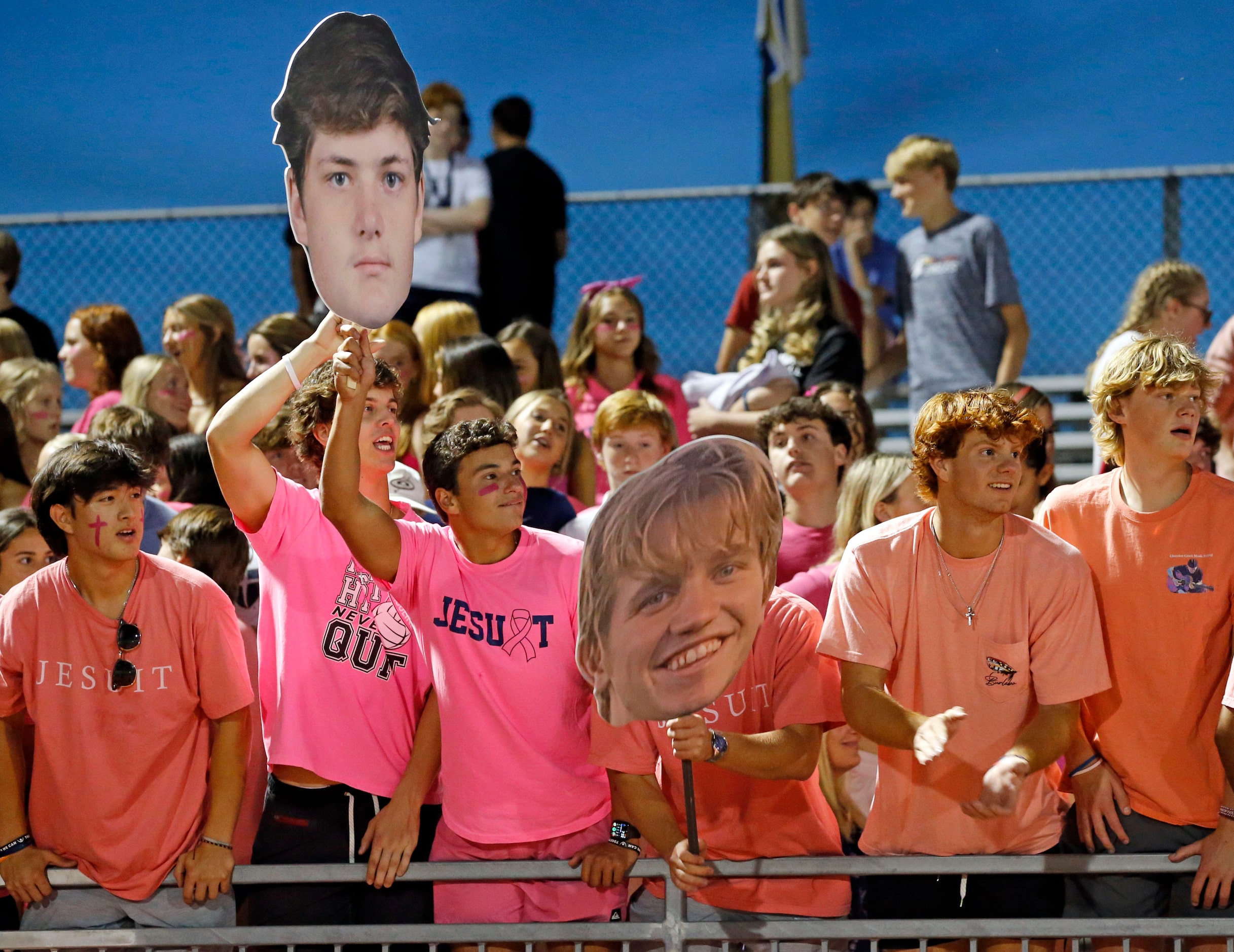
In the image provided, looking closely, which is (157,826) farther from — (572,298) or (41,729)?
(572,298)

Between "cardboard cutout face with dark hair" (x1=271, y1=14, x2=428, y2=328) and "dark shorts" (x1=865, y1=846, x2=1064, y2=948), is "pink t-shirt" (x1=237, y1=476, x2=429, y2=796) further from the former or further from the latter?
"dark shorts" (x1=865, y1=846, x2=1064, y2=948)

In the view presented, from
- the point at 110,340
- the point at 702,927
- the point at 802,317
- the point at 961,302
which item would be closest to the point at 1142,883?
Answer: the point at 702,927

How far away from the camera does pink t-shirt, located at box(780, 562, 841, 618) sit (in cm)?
333

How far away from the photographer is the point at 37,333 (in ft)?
20.1

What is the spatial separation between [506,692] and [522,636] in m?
0.12

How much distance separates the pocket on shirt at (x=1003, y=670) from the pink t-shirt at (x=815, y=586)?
0.59 metres

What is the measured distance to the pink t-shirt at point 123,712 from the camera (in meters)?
2.88

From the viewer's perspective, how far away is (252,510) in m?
2.81

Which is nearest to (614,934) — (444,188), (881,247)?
(444,188)

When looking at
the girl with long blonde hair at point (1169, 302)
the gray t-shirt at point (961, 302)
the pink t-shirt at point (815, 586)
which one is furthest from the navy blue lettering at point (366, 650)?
the gray t-shirt at point (961, 302)

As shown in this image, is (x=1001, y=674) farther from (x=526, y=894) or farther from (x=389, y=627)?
(x=389, y=627)

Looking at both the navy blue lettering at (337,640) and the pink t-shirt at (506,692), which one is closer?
the pink t-shirt at (506,692)

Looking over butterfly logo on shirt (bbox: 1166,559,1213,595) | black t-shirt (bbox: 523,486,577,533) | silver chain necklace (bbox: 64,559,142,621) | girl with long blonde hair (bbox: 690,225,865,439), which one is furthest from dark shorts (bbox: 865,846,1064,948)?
girl with long blonde hair (bbox: 690,225,865,439)

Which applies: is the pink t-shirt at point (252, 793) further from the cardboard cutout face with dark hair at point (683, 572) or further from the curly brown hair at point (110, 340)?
the curly brown hair at point (110, 340)
